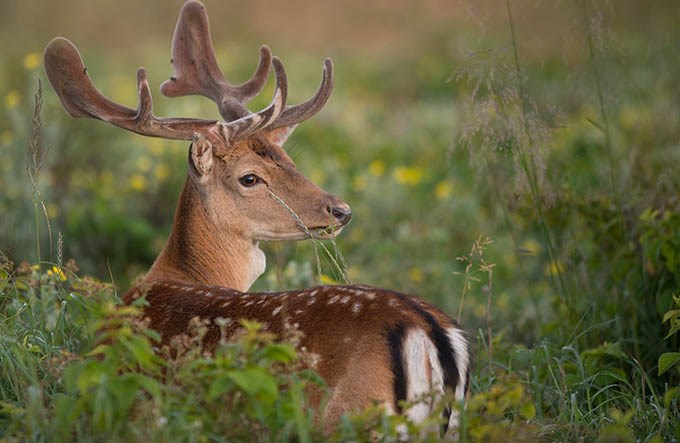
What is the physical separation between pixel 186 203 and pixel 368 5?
15712 millimetres

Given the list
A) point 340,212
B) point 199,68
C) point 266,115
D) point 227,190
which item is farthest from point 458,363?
point 199,68

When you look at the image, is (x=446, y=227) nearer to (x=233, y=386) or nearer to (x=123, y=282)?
(x=123, y=282)

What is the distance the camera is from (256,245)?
4812mm

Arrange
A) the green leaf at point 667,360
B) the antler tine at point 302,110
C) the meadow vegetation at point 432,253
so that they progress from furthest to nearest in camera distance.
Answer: the antler tine at point 302,110, the green leaf at point 667,360, the meadow vegetation at point 432,253

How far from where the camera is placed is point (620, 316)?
16.0ft

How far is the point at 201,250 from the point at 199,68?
1.25 metres

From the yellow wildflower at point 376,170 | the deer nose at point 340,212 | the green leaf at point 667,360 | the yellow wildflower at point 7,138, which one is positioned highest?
the yellow wildflower at point 7,138

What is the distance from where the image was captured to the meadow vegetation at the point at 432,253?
9.67 feet

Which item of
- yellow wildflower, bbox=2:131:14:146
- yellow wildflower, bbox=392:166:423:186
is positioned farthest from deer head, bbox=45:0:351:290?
yellow wildflower, bbox=392:166:423:186

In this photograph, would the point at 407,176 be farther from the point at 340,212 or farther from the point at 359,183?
the point at 340,212

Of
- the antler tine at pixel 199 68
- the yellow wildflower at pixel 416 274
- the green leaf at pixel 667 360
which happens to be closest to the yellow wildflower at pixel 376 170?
the yellow wildflower at pixel 416 274

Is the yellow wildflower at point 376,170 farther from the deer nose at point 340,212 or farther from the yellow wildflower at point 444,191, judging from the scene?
the deer nose at point 340,212

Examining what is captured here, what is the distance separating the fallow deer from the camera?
10.1 feet

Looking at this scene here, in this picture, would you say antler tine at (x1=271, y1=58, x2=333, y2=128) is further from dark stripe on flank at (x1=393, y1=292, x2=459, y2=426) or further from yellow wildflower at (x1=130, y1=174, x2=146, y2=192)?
yellow wildflower at (x1=130, y1=174, x2=146, y2=192)
